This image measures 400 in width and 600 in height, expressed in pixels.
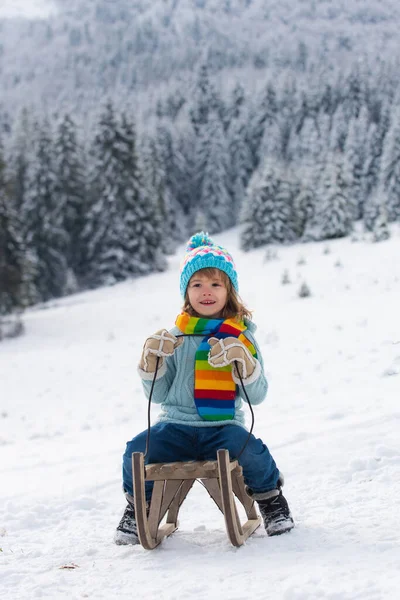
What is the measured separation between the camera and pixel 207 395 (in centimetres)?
322

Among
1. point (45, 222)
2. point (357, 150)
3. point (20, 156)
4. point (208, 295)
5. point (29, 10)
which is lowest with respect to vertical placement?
point (357, 150)

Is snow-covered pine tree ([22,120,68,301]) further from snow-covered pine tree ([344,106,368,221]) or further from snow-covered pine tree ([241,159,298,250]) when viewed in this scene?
snow-covered pine tree ([344,106,368,221])

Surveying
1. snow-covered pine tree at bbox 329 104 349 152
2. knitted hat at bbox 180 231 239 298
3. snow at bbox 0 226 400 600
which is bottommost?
snow-covered pine tree at bbox 329 104 349 152

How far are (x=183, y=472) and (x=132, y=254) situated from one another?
30750 mm

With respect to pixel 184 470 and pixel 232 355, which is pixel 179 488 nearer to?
pixel 184 470

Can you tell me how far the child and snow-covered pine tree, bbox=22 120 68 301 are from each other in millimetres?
35540

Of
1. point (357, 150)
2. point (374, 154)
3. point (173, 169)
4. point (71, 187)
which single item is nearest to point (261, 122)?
point (357, 150)

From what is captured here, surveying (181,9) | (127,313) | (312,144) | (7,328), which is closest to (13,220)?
(7,328)

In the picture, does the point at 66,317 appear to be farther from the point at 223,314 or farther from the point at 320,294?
the point at 223,314

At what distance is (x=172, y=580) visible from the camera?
258cm

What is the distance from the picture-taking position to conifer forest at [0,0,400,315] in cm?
3328

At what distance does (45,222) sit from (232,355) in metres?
37.5

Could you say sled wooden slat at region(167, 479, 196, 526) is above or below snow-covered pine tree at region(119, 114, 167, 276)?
above

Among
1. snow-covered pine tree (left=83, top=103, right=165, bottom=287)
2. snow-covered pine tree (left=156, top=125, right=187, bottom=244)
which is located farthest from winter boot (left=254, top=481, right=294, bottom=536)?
snow-covered pine tree (left=156, top=125, right=187, bottom=244)
